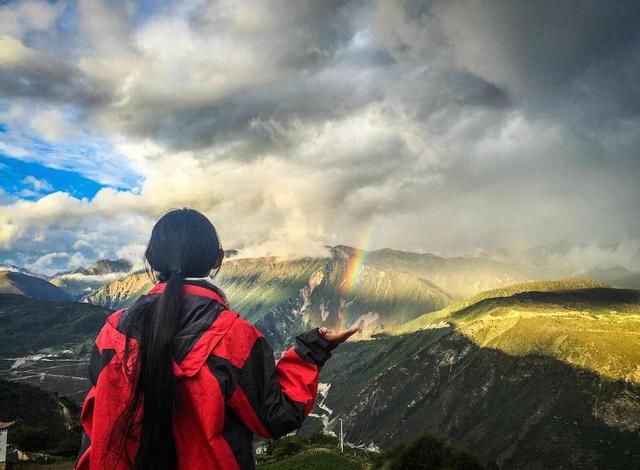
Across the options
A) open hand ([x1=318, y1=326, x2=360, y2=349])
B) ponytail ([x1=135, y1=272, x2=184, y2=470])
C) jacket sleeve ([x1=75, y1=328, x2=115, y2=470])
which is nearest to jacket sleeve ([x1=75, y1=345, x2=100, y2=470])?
jacket sleeve ([x1=75, y1=328, x2=115, y2=470])

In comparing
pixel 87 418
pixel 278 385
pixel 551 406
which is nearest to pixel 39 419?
pixel 87 418

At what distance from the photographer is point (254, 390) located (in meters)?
4.04

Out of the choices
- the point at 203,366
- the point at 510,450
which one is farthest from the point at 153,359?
the point at 510,450

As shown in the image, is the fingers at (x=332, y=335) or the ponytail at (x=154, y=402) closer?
the ponytail at (x=154, y=402)

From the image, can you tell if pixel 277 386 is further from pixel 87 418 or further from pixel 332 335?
pixel 87 418

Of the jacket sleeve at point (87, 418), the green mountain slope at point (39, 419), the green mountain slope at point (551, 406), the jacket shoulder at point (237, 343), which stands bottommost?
the green mountain slope at point (551, 406)

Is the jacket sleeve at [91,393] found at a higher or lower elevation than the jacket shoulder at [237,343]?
lower

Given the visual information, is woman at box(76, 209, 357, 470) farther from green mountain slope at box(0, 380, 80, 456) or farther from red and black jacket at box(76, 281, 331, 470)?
green mountain slope at box(0, 380, 80, 456)

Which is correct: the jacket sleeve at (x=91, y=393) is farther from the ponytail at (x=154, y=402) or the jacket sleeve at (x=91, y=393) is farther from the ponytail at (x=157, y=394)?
the ponytail at (x=157, y=394)

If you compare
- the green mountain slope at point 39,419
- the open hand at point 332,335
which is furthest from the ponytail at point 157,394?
the green mountain slope at point 39,419

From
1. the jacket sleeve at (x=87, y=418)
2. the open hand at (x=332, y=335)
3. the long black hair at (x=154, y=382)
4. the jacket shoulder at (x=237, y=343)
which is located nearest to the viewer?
the long black hair at (x=154, y=382)

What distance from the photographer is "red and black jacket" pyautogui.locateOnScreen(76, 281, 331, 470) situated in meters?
3.85

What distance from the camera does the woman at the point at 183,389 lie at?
12.6 feet

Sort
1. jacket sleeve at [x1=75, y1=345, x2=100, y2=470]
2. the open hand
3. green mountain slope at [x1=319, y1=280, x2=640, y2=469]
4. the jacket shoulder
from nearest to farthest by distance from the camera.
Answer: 1. the jacket shoulder
2. jacket sleeve at [x1=75, y1=345, x2=100, y2=470]
3. the open hand
4. green mountain slope at [x1=319, y1=280, x2=640, y2=469]
